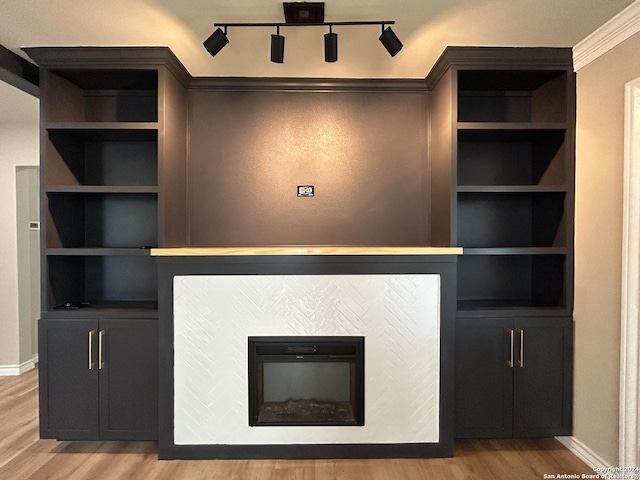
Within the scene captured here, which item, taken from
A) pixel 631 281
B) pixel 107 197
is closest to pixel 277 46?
pixel 107 197

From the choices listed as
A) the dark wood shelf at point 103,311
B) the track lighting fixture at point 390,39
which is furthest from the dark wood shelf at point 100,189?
the track lighting fixture at point 390,39

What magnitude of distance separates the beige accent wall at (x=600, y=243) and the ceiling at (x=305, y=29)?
32 cm

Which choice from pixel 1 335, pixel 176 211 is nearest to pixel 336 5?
pixel 176 211

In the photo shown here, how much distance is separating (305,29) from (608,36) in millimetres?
1698

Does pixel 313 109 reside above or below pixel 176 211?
above

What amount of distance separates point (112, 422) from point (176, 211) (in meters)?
1.41

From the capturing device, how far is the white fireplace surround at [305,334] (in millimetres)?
2721

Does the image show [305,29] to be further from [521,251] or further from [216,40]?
[521,251]

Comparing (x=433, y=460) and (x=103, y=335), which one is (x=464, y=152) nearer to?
(x=433, y=460)

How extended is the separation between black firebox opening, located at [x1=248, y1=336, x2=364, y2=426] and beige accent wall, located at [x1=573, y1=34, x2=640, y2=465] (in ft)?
4.51

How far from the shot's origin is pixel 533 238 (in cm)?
325

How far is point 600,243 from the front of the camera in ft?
8.50

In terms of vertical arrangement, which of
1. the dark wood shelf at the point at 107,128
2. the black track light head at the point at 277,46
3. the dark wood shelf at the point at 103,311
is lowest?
the dark wood shelf at the point at 103,311

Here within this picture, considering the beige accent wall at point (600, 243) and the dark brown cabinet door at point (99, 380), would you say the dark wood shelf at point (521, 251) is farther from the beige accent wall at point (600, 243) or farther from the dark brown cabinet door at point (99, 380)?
the dark brown cabinet door at point (99, 380)
